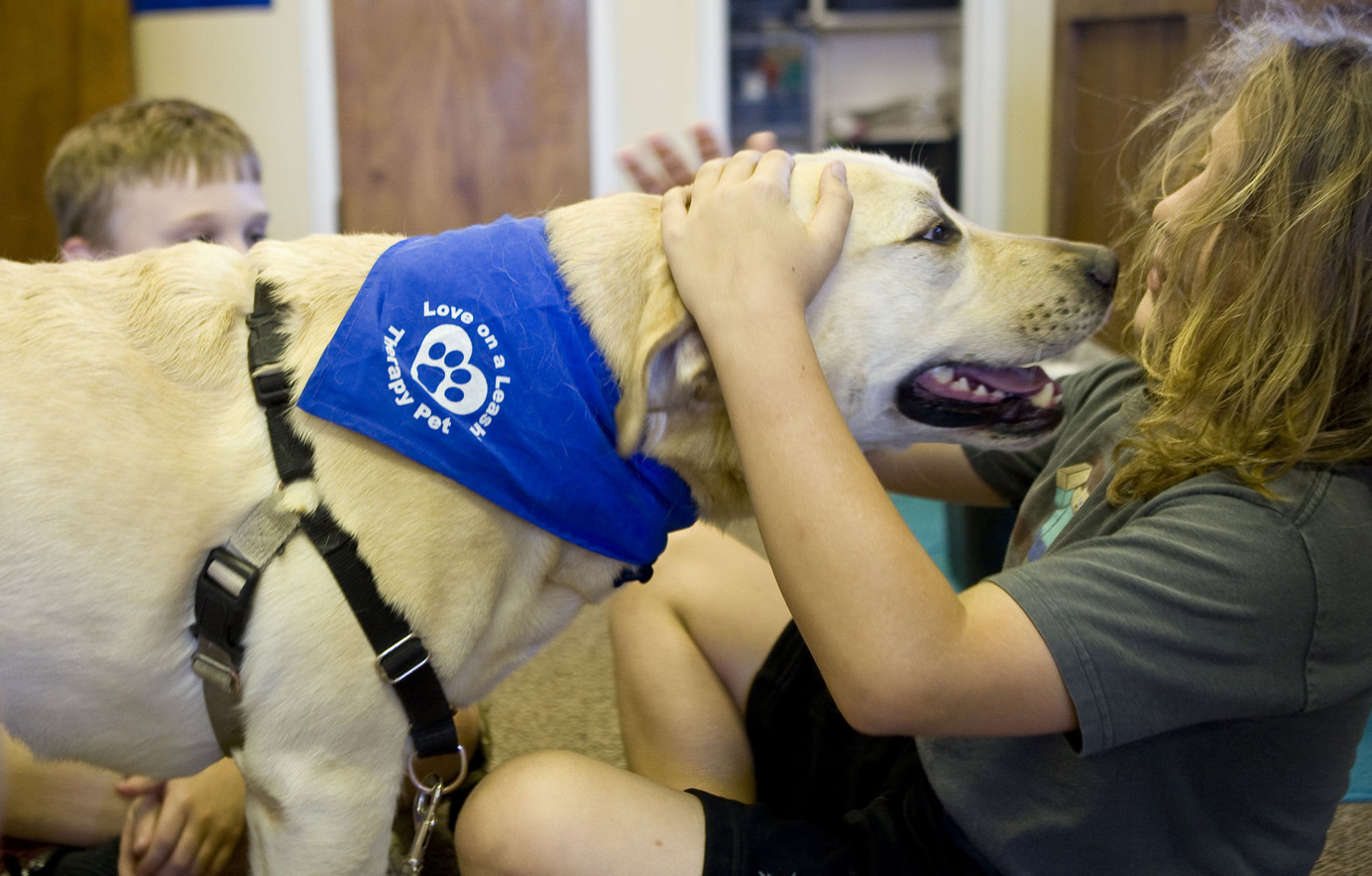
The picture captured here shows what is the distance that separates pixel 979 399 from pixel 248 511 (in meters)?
0.83

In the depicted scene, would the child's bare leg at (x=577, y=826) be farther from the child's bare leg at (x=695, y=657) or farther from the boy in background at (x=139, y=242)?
the boy in background at (x=139, y=242)

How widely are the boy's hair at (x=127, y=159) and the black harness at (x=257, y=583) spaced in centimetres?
129

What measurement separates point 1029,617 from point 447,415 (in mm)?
568

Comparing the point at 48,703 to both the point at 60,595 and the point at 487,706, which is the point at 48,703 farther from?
the point at 487,706

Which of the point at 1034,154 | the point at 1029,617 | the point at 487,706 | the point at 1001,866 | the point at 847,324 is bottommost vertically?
the point at 487,706

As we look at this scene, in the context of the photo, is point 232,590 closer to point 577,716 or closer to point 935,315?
point 935,315

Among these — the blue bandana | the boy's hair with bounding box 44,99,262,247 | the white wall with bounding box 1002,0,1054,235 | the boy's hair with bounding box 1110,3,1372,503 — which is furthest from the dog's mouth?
A: the white wall with bounding box 1002,0,1054,235

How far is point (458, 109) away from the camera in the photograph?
189 inches

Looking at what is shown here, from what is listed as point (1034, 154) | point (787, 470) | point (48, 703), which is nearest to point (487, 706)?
point (48, 703)

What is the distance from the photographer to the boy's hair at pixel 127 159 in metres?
2.01

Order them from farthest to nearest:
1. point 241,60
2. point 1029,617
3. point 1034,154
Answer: point 241,60
point 1034,154
point 1029,617

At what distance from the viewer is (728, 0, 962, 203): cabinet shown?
16.2 feet

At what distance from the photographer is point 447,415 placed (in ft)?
3.21

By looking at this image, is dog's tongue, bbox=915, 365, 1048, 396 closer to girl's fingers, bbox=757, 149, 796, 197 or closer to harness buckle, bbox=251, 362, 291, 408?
girl's fingers, bbox=757, 149, 796, 197
